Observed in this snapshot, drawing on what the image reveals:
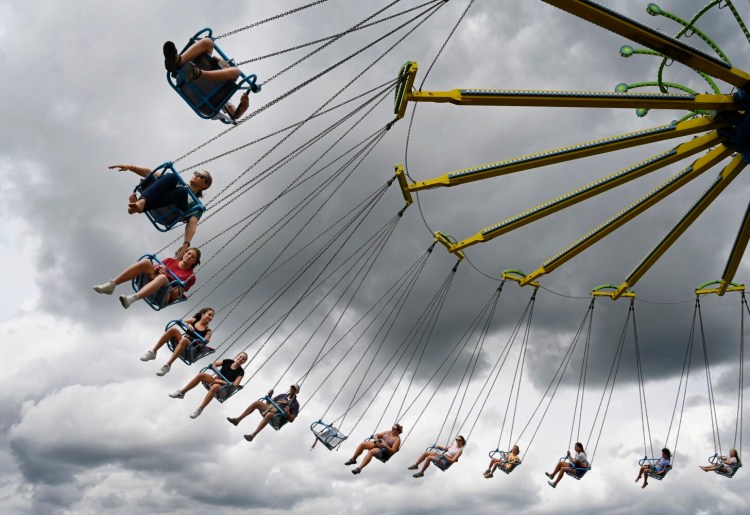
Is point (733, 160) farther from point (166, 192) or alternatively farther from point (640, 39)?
point (166, 192)

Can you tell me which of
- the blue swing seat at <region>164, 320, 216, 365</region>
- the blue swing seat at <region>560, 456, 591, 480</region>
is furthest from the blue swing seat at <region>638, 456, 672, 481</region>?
the blue swing seat at <region>164, 320, 216, 365</region>

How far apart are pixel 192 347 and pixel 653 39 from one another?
32.4ft

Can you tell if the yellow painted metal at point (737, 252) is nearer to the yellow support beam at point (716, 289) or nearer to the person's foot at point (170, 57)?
the yellow support beam at point (716, 289)

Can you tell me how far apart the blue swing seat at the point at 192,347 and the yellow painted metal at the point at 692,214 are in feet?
38.0

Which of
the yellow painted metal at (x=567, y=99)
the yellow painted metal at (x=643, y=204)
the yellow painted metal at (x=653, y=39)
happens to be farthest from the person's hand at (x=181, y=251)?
the yellow painted metal at (x=643, y=204)

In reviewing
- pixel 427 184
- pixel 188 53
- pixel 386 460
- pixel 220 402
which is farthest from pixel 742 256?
A: pixel 188 53

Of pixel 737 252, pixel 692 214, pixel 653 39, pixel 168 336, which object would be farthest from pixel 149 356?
pixel 737 252

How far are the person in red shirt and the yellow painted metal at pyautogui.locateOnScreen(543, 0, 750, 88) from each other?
7459 mm

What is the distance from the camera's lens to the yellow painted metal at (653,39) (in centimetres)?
1073

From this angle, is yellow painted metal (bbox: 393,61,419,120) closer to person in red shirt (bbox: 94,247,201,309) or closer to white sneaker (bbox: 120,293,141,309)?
person in red shirt (bbox: 94,247,201,309)

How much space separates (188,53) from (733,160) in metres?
12.0

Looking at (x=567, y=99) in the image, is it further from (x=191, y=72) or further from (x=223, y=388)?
(x=223, y=388)

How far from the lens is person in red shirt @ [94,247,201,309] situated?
Result: 12219 millimetres

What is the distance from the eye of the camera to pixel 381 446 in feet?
63.9
